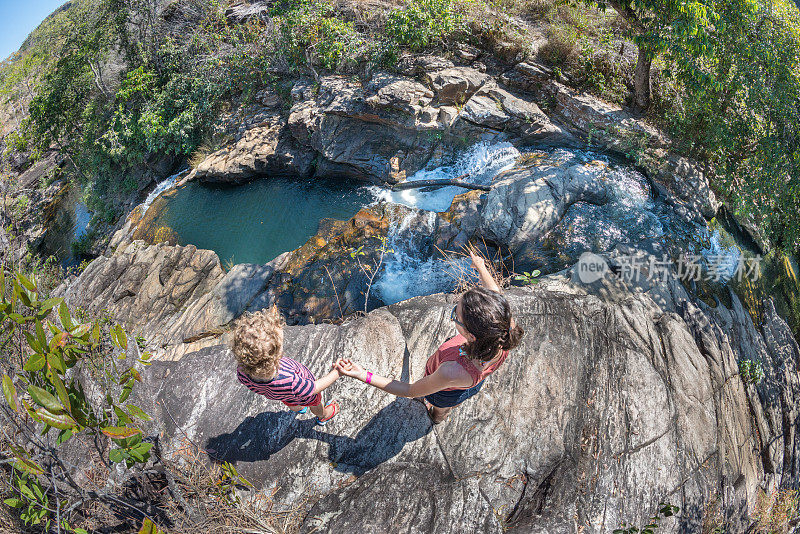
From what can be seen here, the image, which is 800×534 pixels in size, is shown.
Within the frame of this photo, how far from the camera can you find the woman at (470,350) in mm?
2105

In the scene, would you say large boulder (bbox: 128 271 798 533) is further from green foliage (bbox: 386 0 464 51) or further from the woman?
green foliage (bbox: 386 0 464 51)

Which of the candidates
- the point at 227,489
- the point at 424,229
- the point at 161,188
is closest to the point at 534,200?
the point at 424,229

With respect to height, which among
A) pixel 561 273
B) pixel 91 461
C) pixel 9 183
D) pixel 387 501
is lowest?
pixel 561 273

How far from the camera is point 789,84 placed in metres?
5.68

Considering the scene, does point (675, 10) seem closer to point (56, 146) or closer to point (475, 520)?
point (475, 520)

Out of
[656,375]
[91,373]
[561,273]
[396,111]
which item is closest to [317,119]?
[396,111]

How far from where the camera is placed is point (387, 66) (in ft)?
31.9

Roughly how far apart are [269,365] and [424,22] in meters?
9.51

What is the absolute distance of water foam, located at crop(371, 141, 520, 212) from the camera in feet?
28.7

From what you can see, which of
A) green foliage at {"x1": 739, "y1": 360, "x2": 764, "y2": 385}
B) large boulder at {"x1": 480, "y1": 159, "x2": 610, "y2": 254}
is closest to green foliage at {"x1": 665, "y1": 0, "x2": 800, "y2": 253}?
large boulder at {"x1": 480, "y1": 159, "x2": 610, "y2": 254}

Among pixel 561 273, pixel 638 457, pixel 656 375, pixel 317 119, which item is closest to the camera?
pixel 638 457

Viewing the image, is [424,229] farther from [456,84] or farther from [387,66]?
[387,66]

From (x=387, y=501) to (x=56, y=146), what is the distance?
18325 mm

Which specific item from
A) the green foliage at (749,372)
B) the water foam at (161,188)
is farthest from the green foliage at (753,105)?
the water foam at (161,188)
